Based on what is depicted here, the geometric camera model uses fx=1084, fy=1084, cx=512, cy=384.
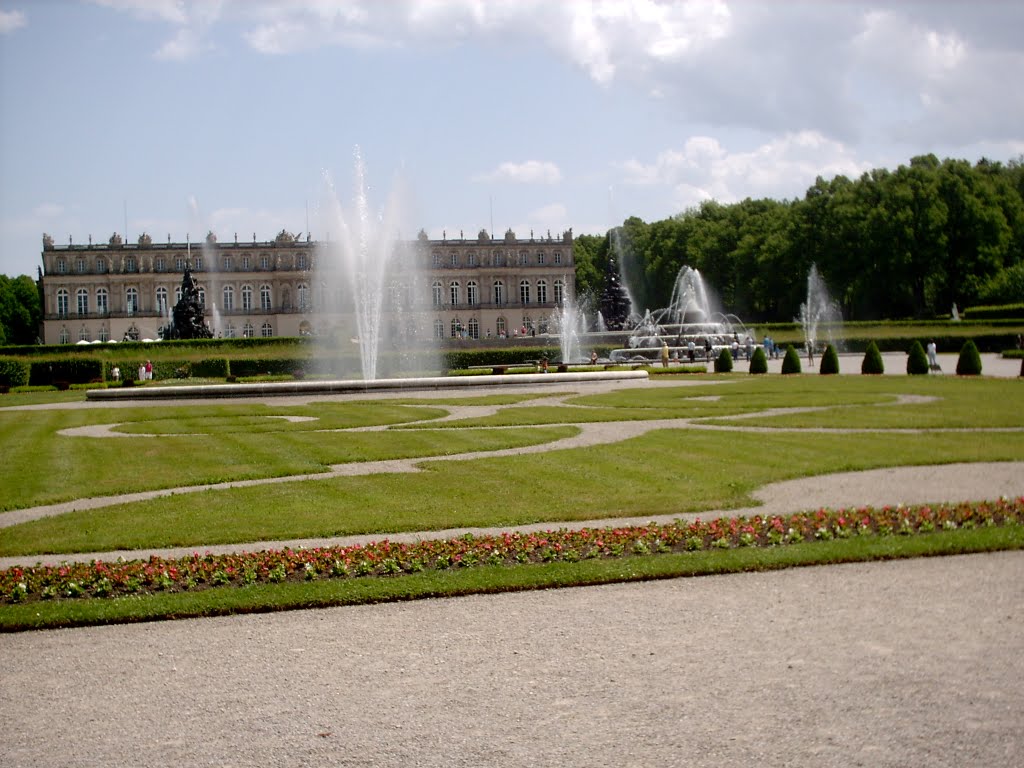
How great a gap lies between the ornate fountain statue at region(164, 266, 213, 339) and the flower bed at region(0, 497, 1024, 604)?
51.1 metres

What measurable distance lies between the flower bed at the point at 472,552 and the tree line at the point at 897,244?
56.7m

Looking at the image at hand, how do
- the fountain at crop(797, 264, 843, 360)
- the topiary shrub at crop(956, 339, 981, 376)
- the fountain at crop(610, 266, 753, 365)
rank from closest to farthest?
1. the topiary shrub at crop(956, 339, 981, 376)
2. the fountain at crop(610, 266, 753, 365)
3. the fountain at crop(797, 264, 843, 360)

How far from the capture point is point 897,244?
63688 millimetres

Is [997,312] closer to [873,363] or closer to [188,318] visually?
[873,363]

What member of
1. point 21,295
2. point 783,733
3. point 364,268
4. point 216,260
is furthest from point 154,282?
point 783,733

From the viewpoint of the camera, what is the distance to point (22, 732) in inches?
200

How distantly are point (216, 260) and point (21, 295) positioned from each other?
23.7 metres

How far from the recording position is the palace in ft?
318

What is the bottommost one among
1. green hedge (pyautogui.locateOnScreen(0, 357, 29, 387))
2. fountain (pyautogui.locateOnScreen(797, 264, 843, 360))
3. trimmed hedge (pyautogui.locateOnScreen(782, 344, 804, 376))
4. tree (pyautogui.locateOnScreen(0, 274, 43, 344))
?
trimmed hedge (pyautogui.locateOnScreen(782, 344, 804, 376))

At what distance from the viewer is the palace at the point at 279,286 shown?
97062mm

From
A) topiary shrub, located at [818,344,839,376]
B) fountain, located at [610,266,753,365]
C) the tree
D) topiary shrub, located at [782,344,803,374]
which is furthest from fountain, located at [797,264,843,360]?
the tree

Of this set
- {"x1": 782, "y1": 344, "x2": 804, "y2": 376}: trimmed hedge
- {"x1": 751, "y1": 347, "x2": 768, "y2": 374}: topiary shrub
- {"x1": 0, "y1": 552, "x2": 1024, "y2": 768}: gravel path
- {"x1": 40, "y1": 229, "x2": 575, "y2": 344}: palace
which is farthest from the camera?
{"x1": 40, "y1": 229, "x2": 575, "y2": 344}: palace

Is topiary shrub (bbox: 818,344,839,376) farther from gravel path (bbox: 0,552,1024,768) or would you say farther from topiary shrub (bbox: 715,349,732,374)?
gravel path (bbox: 0,552,1024,768)

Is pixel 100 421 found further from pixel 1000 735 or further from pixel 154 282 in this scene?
pixel 154 282
